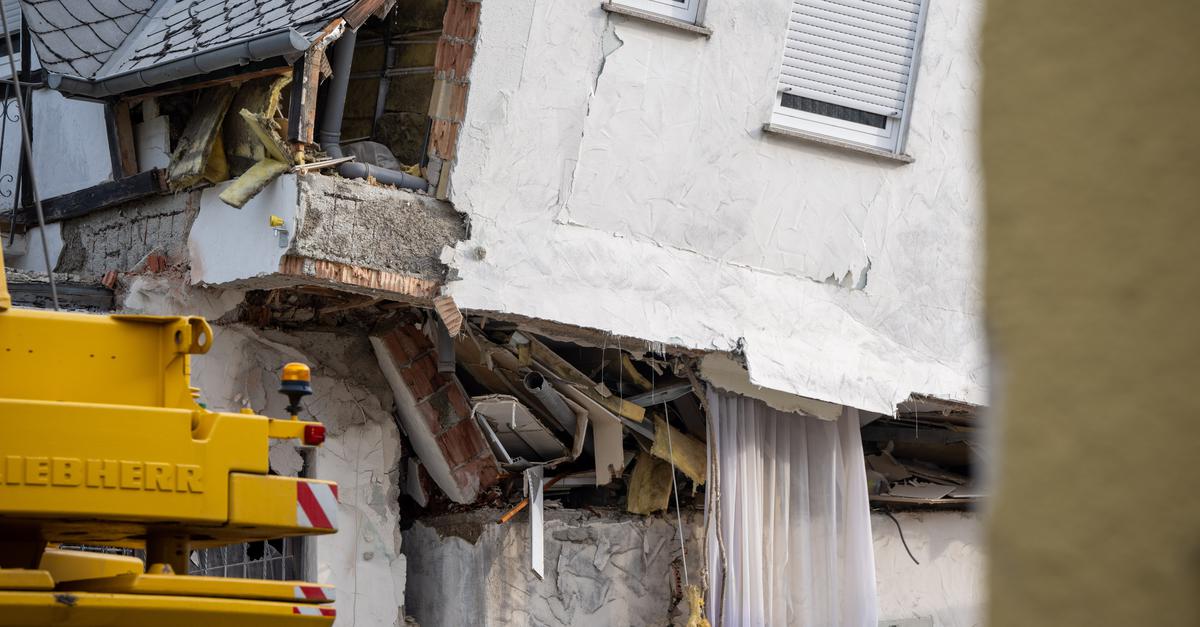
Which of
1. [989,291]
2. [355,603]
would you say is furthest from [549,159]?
[989,291]

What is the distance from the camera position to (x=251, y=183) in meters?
8.51

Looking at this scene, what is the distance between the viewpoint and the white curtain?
33.0ft

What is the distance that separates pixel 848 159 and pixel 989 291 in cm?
905

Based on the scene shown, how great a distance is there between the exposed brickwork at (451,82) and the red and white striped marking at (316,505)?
12.4ft

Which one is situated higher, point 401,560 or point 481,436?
point 481,436

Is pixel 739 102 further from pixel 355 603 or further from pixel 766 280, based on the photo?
pixel 355 603

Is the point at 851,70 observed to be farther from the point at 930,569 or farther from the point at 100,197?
the point at 100,197

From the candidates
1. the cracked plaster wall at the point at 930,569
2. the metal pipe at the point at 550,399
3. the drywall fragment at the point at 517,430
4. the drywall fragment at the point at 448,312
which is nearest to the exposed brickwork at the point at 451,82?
the drywall fragment at the point at 448,312

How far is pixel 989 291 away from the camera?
1.43 metres

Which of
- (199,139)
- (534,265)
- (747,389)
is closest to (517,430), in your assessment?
(534,265)

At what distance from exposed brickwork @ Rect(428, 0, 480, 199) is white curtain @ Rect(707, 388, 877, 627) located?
268cm

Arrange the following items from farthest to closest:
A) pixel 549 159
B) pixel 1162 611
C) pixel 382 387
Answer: pixel 382 387 < pixel 549 159 < pixel 1162 611

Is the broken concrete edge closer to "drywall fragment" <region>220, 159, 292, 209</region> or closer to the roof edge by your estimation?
"drywall fragment" <region>220, 159, 292, 209</region>

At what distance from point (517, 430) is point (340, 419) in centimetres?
131
